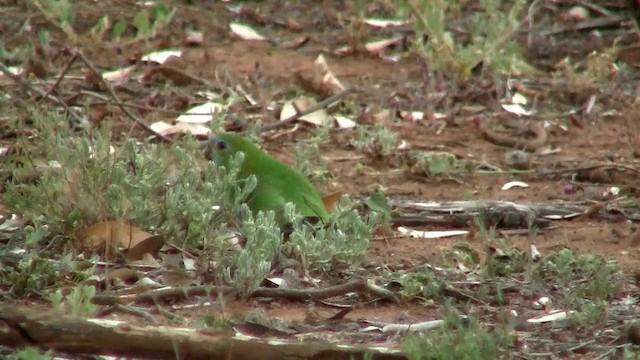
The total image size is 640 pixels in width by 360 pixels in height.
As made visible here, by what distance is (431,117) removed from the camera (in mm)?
6285

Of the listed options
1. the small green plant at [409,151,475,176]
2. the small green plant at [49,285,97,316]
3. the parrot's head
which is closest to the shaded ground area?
the small green plant at [409,151,475,176]

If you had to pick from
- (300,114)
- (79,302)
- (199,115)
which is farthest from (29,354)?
(199,115)

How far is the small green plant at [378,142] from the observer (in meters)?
5.57

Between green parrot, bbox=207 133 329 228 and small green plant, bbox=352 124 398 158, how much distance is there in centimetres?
119

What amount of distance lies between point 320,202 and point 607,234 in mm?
1127

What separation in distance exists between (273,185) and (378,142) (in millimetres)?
1365

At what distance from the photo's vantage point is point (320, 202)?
4.37 metres

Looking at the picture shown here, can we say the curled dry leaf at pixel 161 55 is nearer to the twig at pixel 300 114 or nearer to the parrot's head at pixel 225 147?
the twig at pixel 300 114

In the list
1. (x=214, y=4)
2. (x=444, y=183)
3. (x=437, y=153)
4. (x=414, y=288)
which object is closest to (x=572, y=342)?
(x=414, y=288)

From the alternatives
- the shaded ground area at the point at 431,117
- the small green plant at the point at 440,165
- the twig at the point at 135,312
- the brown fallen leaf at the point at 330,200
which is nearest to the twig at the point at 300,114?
the shaded ground area at the point at 431,117

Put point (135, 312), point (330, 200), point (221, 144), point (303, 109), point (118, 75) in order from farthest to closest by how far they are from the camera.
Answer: point (118, 75), point (303, 109), point (330, 200), point (221, 144), point (135, 312)

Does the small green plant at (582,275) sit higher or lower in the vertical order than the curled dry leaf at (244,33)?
higher

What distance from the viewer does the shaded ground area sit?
378 cm

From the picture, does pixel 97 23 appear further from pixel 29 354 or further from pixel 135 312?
pixel 29 354
